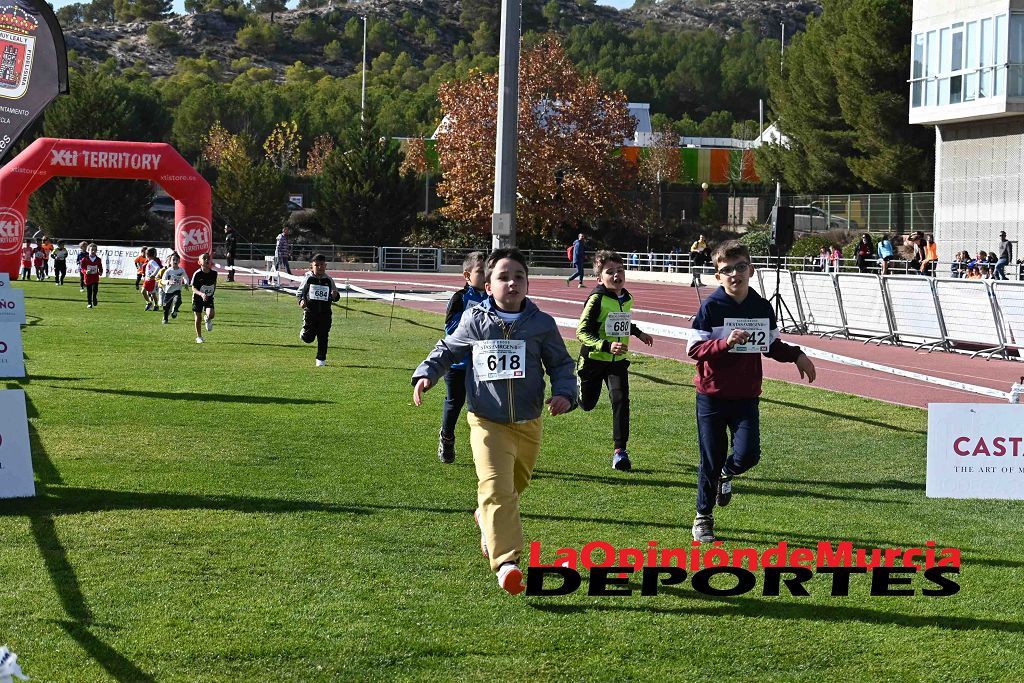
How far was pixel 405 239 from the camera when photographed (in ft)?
225

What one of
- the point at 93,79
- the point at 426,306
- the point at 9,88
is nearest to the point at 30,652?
the point at 9,88

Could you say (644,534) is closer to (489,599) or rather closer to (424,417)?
(489,599)

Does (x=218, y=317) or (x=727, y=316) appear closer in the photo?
(x=727, y=316)

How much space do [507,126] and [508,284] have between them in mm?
12325

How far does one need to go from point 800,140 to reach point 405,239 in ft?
81.2

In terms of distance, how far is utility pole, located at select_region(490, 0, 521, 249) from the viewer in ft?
62.2

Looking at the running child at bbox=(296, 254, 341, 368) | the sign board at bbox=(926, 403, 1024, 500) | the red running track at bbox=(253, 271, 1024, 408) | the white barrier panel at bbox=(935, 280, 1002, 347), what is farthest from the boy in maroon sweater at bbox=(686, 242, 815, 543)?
the white barrier panel at bbox=(935, 280, 1002, 347)

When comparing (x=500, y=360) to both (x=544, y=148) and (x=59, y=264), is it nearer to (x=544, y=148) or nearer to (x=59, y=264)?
(x=59, y=264)

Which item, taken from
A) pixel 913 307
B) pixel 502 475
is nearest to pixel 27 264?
pixel 913 307

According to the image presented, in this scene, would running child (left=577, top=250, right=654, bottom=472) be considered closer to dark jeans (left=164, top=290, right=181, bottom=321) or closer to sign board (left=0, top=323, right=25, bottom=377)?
sign board (left=0, top=323, right=25, bottom=377)

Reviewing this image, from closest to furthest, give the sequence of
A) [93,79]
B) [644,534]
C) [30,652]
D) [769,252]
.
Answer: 1. [30,652]
2. [644,534]
3. [769,252]
4. [93,79]

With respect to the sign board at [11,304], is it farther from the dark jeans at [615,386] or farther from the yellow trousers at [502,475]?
the yellow trousers at [502,475]

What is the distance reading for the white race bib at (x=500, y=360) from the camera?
7.17 metres

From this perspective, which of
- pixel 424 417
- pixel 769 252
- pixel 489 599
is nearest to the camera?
pixel 489 599
